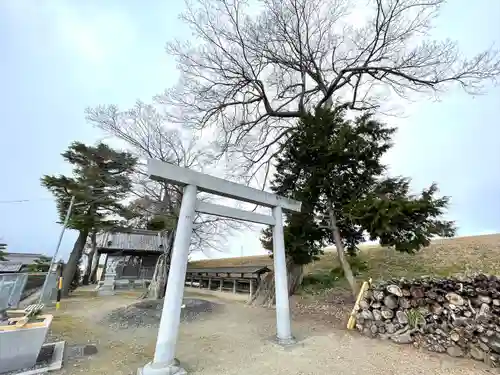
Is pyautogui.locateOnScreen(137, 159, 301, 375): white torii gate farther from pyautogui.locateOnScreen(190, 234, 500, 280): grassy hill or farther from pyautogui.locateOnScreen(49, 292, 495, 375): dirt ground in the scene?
pyautogui.locateOnScreen(190, 234, 500, 280): grassy hill

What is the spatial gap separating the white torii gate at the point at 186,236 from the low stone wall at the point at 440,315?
2.28 m

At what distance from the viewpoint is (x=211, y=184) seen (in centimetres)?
514

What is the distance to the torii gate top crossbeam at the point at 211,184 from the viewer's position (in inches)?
175

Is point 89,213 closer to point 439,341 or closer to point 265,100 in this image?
point 265,100

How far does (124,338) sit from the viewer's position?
20.4 feet

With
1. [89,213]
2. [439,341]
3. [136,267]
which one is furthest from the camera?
[136,267]

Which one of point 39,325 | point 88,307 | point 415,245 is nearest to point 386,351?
point 415,245

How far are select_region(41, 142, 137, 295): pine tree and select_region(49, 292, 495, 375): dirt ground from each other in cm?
659

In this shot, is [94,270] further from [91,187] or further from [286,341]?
[286,341]

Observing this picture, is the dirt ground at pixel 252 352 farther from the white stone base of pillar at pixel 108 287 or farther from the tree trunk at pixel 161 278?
the white stone base of pillar at pixel 108 287

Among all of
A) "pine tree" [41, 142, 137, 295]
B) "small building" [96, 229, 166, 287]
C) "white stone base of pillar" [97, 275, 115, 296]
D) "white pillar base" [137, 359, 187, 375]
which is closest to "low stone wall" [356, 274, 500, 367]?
"white pillar base" [137, 359, 187, 375]

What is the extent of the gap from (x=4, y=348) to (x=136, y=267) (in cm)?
1998

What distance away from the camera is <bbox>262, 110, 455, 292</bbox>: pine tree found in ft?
22.7

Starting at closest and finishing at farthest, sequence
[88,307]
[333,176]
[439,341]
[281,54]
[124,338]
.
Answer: [439,341]
[124,338]
[333,176]
[281,54]
[88,307]
